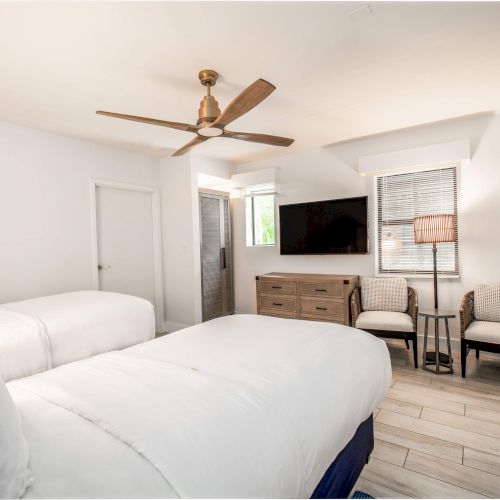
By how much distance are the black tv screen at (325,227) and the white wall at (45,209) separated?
2.40 meters

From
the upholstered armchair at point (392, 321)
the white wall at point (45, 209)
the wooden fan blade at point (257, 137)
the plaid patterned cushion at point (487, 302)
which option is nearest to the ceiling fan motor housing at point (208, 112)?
the wooden fan blade at point (257, 137)

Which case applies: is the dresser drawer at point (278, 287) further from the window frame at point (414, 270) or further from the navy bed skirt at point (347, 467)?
the navy bed skirt at point (347, 467)

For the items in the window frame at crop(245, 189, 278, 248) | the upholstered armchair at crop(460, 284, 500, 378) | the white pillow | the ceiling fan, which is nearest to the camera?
the white pillow

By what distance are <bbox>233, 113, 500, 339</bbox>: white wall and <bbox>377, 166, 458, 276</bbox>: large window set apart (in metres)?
0.10

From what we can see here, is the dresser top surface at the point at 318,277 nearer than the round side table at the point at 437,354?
No

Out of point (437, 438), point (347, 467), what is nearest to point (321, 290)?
point (437, 438)

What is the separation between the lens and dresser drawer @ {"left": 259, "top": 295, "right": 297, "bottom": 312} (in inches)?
159

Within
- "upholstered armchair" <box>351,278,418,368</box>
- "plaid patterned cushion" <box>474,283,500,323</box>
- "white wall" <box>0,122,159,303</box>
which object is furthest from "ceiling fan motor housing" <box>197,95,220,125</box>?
"plaid patterned cushion" <box>474,283,500,323</box>

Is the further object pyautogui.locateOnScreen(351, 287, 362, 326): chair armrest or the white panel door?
the white panel door

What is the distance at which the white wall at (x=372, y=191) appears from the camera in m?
3.34

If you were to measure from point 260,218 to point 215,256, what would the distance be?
895 millimetres

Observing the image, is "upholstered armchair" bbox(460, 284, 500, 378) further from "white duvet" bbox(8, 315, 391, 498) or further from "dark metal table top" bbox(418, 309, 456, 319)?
"white duvet" bbox(8, 315, 391, 498)

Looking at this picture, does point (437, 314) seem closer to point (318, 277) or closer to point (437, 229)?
point (437, 229)

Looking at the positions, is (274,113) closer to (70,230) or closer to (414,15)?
(414,15)
